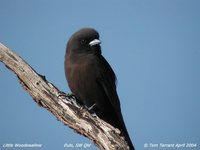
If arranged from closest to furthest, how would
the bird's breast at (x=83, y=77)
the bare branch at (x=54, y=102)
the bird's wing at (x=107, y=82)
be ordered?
1. the bare branch at (x=54, y=102)
2. the bird's breast at (x=83, y=77)
3. the bird's wing at (x=107, y=82)

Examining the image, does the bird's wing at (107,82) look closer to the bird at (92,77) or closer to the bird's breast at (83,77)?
the bird at (92,77)

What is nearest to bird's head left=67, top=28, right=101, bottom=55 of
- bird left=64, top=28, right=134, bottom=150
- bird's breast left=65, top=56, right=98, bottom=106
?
bird left=64, top=28, right=134, bottom=150

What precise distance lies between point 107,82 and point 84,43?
63 cm

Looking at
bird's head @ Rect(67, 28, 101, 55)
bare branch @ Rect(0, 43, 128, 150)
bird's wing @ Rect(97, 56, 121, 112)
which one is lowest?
bare branch @ Rect(0, 43, 128, 150)

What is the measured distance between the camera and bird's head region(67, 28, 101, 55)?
6203mm

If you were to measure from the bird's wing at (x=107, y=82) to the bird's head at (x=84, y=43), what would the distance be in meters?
0.19

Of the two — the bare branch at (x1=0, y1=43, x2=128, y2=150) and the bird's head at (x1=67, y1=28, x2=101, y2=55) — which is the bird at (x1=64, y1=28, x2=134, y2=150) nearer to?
the bird's head at (x1=67, y1=28, x2=101, y2=55)

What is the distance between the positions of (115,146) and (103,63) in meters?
1.97

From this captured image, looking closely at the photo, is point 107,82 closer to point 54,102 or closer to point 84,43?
point 84,43

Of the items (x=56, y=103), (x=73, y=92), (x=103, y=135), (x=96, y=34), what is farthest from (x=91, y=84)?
(x=103, y=135)

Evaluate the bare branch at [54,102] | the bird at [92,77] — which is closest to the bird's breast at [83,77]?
the bird at [92,77]

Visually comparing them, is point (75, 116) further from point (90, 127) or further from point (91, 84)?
point (91, 84)

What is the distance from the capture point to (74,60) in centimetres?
608

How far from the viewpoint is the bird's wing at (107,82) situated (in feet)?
20.2
